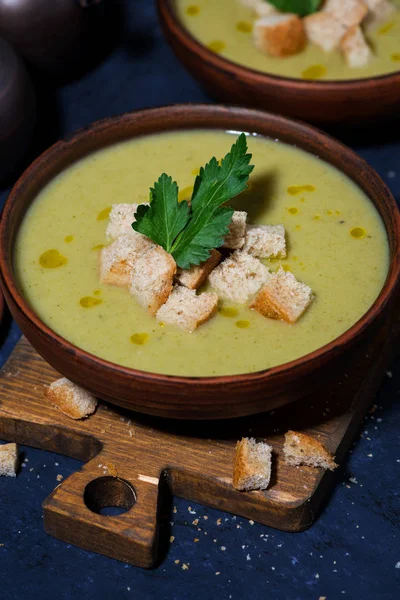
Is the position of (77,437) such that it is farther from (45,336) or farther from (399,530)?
(399,530)

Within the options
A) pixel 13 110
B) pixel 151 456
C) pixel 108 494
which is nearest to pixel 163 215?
pixel 151 456

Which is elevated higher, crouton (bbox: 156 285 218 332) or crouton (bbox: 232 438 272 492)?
crouton (bbox: 156 285 218 332)

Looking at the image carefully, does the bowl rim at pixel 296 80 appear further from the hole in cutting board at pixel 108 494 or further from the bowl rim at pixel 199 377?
the hole in cutting board at pixel 108 494

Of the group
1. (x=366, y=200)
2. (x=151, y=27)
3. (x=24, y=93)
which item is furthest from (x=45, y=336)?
(x=151, y=27)

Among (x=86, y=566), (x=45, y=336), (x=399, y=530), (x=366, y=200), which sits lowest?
(x=399, y=530)

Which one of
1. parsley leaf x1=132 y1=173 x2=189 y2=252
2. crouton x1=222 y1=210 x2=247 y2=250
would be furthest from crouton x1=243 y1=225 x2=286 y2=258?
parsley leaf x1=132 y1=173 x2=189 y2=252

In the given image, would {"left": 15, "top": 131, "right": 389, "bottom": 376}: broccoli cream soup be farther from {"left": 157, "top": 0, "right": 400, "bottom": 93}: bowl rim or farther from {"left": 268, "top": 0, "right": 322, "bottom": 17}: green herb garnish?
{"left": 268, "top": 0, "right": 322, "bottom": 17}: green herb garnish
